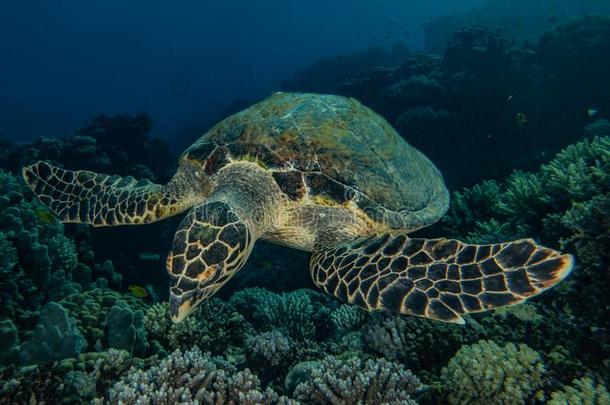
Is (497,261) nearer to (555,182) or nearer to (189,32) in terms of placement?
(555,182)

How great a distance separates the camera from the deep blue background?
73.4 meters

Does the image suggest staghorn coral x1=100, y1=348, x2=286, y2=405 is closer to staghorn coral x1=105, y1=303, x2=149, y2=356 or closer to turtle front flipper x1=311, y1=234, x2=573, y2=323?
staghorn coral x1=105, y1=303, x2=149, y2=356

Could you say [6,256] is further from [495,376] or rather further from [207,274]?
[495,376]

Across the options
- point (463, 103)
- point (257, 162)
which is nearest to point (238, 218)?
point (257, 162)

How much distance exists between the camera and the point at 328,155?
3967mm

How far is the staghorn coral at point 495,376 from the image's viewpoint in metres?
2.62

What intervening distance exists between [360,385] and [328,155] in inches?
92.0

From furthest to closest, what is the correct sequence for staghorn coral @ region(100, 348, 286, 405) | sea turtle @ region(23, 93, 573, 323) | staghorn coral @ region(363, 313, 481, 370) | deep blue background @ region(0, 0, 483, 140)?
deep blue background @ region(0, 0, 483, 140) < staghorn coral @ region(363, 313, 481, 370) < sea turtle @ region(23, 93, 573, 323) < staghorn coral @ region(100, 348, 286, 405)

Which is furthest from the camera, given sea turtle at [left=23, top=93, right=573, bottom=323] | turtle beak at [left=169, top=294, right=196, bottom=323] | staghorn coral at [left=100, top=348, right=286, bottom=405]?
turtle beak at [left=169, top=294, right=196, bottom=323]

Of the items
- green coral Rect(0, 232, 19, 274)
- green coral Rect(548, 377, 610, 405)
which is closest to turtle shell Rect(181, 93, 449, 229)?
green coral Rect(548, 377, 610, 405)

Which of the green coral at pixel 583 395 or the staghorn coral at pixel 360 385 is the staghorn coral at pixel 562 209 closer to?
the green coral at pixel 583 395

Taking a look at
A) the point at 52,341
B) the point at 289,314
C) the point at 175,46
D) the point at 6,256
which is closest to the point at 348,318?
the point at 289,314

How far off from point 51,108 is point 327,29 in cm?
7270

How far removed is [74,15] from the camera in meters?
105
